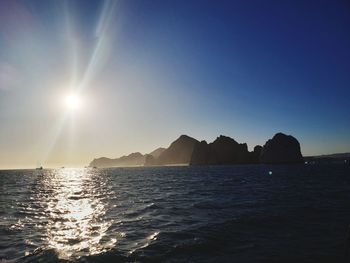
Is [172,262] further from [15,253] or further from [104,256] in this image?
[15,253]

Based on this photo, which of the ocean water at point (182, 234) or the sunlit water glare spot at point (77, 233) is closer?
the ocean water at point (182, 234)

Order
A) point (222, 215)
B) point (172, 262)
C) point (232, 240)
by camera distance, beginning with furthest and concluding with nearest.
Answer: point (222, 215), point (232, 240), point (172, 262)

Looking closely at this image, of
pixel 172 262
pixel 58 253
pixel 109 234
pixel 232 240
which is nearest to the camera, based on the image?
pixel 172 262

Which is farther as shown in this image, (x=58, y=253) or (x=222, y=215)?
(x=222, y=215)

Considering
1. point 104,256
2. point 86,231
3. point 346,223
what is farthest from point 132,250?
point 346,223

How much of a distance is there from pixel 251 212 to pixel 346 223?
7.27m

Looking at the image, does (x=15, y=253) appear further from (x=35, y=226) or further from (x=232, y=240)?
(x=232, y=240)

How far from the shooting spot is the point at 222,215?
24.0 meters

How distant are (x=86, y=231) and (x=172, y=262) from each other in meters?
8.67

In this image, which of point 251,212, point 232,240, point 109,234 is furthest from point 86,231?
point 251,212

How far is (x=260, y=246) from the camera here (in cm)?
1551

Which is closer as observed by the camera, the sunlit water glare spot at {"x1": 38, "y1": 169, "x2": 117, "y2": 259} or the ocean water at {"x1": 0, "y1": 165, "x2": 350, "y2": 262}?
the ocean water at {"x1": 0, "y1": 165, "x2": 350, "y2": 262}

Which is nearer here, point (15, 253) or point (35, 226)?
point (15, 253)

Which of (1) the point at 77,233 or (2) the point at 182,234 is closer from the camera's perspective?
(2) the point at 182,234
